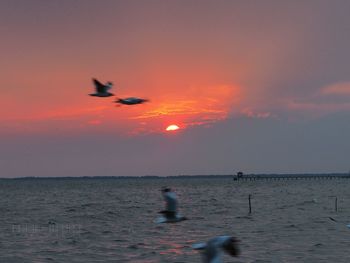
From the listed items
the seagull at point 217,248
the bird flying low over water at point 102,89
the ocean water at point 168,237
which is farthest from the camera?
the ocean water at point 168,237

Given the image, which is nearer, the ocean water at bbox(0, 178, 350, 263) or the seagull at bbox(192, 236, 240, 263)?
the seagull at bbox(192, 236, 240, 263)

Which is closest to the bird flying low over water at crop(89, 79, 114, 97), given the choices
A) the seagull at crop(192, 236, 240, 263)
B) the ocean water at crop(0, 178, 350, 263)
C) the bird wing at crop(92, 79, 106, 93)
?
the bird wing at crop(92, 79, 106, 93)

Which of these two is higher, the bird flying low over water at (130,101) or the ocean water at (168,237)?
the bird flying low over water at (130,101)

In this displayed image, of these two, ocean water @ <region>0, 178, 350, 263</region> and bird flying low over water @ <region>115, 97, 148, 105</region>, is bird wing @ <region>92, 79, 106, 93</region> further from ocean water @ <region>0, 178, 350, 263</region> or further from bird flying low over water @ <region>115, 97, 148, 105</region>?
ocean water @ <region>0, 178, 350, 263</region>

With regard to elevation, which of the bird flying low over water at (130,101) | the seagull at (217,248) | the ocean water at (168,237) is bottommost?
the ocean water at (168,237)

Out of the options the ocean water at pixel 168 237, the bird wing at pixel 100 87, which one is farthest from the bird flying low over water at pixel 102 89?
the ocean water at pixel 168 237

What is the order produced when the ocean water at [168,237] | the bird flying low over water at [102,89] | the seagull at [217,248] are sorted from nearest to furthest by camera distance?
the seagull at [217,248], the bird flying low over water at [102,89], the ocean water at [168,237]

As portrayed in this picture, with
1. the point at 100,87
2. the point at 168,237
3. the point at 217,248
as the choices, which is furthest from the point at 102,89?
the point at 168,237

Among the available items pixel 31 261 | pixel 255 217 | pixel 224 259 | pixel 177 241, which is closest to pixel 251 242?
pixel 177 241

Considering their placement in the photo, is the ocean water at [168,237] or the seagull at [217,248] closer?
the seagull at [217,248]

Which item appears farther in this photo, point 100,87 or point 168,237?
point 168,237

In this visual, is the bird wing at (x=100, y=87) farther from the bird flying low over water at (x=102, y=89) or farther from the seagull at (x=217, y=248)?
the seagull at (x=217, y=248)

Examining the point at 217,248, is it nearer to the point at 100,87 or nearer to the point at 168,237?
the point at 100,87

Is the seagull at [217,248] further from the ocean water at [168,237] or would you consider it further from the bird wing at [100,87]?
the ocean water at [168,237]
